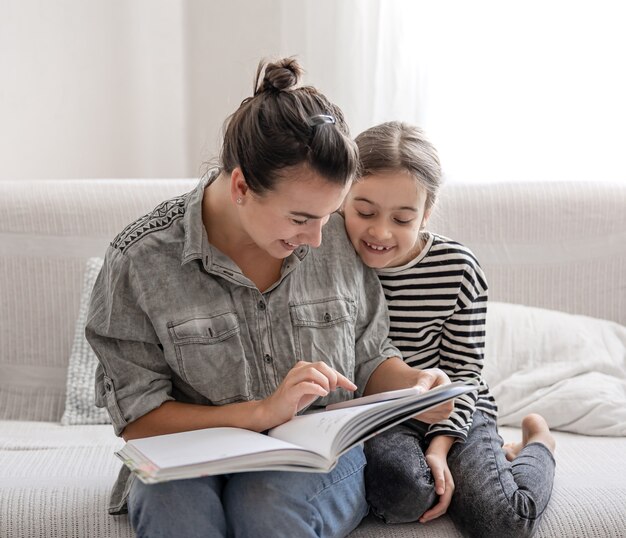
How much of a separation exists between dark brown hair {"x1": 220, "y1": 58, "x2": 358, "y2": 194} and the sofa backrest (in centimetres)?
86

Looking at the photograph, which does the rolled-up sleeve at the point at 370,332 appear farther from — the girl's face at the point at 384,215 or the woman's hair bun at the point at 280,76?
the woman's hair bun at the point at 280,76

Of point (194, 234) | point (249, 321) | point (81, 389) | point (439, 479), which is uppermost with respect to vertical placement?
point (194, 234)

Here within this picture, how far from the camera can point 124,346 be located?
1332 mm

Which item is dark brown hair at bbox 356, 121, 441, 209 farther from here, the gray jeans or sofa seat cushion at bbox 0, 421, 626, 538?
sofa seat cushion at bbox 0, 421, 626, 538

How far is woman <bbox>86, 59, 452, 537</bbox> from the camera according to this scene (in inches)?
48.5

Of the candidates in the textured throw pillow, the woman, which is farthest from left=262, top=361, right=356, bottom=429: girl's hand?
the textured throw pillow

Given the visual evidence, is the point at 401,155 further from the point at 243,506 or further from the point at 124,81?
the point at 124,81

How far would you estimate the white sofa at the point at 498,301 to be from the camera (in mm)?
1791

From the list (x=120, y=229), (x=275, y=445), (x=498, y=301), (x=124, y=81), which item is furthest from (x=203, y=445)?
(x=124, y=81)

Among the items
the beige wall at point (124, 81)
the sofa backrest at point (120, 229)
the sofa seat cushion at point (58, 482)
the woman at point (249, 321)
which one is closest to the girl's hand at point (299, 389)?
the woman at point (249, 321)

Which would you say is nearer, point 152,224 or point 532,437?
point 152,224

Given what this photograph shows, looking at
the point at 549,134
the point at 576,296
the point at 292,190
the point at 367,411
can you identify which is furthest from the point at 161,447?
the point at 549,134

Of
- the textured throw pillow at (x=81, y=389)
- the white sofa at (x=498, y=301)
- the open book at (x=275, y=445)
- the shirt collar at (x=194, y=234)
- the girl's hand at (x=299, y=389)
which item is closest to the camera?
the open book at (x=275, y=445)

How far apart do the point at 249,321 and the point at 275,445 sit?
1.01 ft
